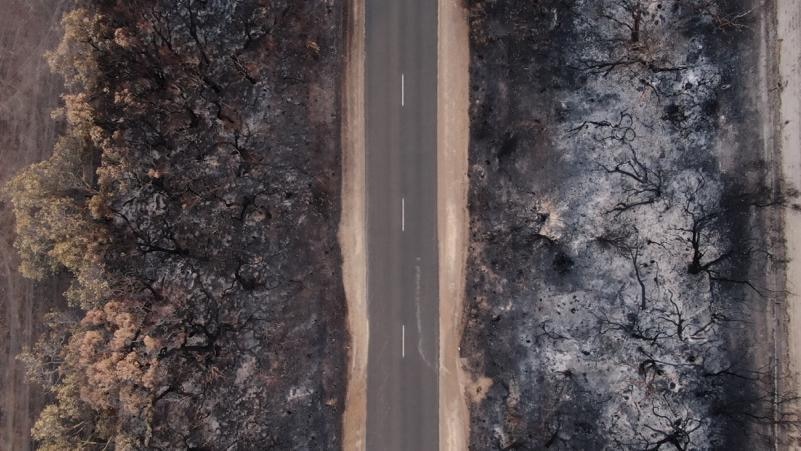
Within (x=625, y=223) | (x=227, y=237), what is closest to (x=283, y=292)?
(x=227, y=237)

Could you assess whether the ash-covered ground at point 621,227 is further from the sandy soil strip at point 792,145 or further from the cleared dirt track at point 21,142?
the cleared dirt track at point 21,142

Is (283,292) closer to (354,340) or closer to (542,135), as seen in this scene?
(354,340)

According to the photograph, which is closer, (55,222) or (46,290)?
(55,222)

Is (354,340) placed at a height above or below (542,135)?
below

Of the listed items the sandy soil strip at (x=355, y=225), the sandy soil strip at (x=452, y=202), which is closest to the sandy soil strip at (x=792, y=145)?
the sandy soil strip at (x=452, y=202)

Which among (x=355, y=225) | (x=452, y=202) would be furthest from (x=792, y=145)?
(x=355, y=225)

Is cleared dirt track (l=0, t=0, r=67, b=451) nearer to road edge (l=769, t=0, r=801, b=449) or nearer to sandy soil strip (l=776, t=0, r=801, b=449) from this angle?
road edge (l=769, t=0, r=801, b=449)
